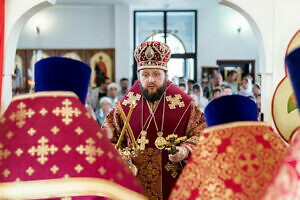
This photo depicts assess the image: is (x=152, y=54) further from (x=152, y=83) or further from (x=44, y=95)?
(x=44, y=95)

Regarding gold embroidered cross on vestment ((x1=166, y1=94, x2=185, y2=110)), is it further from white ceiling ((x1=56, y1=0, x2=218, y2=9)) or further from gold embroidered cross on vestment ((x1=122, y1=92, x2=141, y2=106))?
white ceiling ((x1=56, y1=0, x2=218, y2=9))

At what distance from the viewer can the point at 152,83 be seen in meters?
3.13

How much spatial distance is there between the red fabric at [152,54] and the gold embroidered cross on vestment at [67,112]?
6.15 ft

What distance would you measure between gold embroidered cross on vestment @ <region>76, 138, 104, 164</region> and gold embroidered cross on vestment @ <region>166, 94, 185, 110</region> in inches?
75.9

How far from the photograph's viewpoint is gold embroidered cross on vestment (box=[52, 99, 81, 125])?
1.31 metres

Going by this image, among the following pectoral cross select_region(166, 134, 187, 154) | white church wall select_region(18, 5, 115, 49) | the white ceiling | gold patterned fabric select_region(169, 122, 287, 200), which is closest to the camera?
gold patterned fabric select_region(169, 122, 287, 200)

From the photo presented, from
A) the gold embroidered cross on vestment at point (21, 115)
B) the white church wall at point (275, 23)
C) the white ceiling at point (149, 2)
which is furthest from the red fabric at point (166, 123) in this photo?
the white ceiling at point (149, 2)

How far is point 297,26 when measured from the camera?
2.94 metres

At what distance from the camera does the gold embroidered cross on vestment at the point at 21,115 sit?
4.27 feet

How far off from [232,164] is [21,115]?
719 mm

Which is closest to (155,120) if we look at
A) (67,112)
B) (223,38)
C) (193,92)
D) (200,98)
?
(67,112)

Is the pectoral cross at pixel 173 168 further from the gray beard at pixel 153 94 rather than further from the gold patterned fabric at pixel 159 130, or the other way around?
the gray beard at pixel 153 94

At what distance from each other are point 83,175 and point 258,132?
1.97 ft

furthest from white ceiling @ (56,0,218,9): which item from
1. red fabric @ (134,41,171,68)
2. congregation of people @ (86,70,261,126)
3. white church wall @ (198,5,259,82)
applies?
red fabric @ (134,41,171,68)
